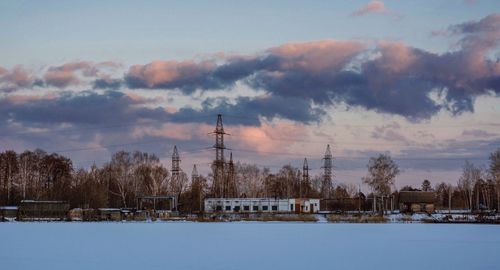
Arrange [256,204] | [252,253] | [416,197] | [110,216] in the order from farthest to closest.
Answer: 1. [416,197]
2. [256,204]
3. [110,216]
4. [252,253]

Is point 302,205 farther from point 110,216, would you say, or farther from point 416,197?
point 110,216

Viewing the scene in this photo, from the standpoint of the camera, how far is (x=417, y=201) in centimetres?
8912

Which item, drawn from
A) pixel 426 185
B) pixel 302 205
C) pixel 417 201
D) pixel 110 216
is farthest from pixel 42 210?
pixel 426 185

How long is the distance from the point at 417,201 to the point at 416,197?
26.7 inches

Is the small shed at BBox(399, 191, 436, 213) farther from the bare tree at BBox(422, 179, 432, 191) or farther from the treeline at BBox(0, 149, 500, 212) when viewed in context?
the bare tree at BBox(422, 179, 432, 191)

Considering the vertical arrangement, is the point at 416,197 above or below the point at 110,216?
above

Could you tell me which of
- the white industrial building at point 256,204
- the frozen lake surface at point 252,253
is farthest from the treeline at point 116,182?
the frozen lake surface at point 252,253

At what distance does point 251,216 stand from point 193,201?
115ft

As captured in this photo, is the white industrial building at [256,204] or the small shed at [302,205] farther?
the small shed at [302,205]

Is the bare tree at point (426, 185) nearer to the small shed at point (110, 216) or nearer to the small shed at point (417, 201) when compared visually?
the small shed at point (417, 201)

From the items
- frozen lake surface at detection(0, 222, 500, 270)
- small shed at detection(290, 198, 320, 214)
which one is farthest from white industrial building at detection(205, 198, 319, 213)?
frozen lake surface at detection(0, 222, 500, 270)

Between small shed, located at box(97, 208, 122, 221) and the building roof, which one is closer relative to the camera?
small shed, located at box(97, 208, 122, 221)

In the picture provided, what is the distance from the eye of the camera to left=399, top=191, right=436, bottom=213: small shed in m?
89.1

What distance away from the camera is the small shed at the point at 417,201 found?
89.1 m
